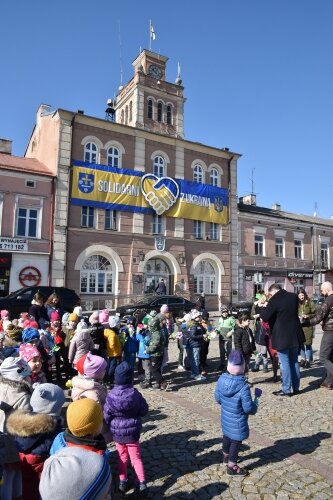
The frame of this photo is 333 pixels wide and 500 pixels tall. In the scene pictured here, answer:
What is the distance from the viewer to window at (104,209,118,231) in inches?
952

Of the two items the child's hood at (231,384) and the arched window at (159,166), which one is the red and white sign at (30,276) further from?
A: the child's hood at (231,384)

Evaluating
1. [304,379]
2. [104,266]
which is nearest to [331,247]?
[104,266]

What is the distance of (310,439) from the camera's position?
4969mm

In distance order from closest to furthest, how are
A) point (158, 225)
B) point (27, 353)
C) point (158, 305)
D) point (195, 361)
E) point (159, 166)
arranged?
point (27, 353) < point (195, 361) < point (158, 305) < point (158, 225) < point (159, 166)

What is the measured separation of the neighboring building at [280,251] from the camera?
99.6ft

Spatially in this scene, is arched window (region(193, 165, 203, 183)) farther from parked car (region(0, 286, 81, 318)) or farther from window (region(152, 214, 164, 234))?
parked car (region(0, 286, 81, 318))

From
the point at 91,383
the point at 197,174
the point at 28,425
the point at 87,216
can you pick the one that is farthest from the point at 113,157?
the point at 28,425


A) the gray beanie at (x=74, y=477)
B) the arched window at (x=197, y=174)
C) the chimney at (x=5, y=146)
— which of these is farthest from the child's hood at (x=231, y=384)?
the chimney at (x=5, y=146)

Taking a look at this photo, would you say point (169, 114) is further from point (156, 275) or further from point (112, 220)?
point (156, 275)

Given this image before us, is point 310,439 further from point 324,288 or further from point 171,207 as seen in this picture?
point 171,207

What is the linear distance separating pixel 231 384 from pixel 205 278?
23.6 m

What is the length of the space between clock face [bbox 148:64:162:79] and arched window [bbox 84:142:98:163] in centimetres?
1026

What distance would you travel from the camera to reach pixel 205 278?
27.7m

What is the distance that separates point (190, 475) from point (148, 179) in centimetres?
2289
